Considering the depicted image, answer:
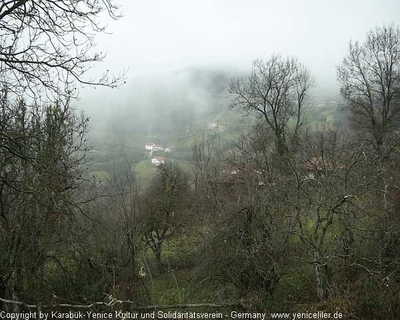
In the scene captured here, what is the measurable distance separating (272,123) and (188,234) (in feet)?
42.0

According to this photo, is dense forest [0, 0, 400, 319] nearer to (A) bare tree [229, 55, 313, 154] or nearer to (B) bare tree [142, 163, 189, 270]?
(B) bare tree [142, 163, 189, 270]

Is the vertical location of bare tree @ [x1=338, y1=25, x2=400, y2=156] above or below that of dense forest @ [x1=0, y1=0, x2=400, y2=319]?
above

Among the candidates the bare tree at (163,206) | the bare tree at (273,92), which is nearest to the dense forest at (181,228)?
the bare tree at (163,206)

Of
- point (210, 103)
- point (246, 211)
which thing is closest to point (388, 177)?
point (246, 211)

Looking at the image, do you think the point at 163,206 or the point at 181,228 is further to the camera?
the point at 163,206

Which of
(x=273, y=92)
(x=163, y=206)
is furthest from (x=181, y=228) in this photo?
(x=273, y=92)

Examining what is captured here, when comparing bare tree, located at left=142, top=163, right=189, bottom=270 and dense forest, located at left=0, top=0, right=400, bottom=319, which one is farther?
bare tree, located at left=142, top=163, right=189, bottom=270

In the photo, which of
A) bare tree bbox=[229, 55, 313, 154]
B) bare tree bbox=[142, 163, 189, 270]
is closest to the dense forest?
bare tree bbox=[142, 163, 189, 270]

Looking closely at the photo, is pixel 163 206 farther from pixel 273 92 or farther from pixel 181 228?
pixel 273 92

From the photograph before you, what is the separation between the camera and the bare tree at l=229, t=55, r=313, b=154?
2523 cm

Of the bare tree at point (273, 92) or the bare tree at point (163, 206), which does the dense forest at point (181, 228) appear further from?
the bare tree at point (273, 92)

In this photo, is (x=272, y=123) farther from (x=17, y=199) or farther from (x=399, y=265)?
(x=17, y=199)

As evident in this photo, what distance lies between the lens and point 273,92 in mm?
25406

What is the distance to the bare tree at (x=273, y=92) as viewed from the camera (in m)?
25.2
